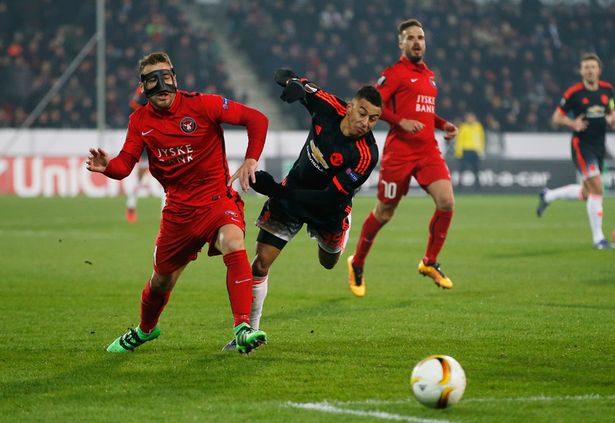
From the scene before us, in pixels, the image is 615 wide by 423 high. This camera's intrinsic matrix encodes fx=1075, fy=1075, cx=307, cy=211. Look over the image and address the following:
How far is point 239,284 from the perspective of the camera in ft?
21.1

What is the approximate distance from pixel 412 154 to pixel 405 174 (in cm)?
22

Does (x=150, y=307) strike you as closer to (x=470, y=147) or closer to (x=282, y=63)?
(x=470, y=147)

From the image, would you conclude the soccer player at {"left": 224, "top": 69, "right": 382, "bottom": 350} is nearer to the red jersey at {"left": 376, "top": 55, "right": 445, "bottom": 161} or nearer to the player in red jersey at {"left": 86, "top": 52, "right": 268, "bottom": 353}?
the player in red jersey at {"left": 86, "top": 52, "right": 268, "bottom": 353}

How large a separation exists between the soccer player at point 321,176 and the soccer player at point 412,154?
272 centimetres

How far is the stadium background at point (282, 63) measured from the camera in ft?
92.5

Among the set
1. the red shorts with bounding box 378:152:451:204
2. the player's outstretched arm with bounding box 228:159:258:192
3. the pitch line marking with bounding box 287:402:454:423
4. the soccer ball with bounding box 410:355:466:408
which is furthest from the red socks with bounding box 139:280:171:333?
the red shorts with bounding box 378:152:451:204

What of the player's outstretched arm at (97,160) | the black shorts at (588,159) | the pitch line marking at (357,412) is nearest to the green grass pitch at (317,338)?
the pitch line marking at (357,412)

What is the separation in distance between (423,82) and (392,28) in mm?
24085

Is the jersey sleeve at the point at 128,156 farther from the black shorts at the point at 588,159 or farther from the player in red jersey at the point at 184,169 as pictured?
the black shorts at the point at 588,159

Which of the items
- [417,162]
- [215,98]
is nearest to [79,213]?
[417,162]

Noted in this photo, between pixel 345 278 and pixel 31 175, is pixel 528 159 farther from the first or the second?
pixel 345 278

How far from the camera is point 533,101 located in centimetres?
3344

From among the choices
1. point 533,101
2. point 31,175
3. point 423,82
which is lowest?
point 31,175

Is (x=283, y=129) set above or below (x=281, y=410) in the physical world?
below
